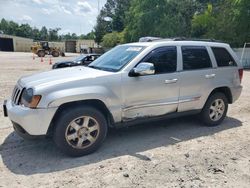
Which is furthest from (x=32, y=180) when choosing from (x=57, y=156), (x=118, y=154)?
(x=118, y=154)

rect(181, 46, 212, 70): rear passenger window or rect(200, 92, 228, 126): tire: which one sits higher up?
rect(181, 46, 212, 70): rear passenger window

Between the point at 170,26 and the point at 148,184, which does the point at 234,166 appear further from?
the point at 170,26

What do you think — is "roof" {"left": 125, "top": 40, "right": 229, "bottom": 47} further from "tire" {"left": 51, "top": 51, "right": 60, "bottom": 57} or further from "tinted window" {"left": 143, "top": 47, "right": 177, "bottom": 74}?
"tire" {"left": 51, "top": 51, "right": 60, "bottom": 57}

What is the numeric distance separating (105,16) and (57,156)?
2803 inches

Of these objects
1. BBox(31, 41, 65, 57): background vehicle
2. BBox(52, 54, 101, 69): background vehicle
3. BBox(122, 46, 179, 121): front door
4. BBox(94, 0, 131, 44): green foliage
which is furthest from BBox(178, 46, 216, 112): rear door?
BBox(94, 0, 131, 44): green foliage

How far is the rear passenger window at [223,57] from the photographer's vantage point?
6.08 metres

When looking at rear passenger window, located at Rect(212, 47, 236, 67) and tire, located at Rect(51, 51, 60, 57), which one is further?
tire, located at Rect(51, 51, 60, 57)

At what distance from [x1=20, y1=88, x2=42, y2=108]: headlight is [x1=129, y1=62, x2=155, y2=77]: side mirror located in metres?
1.58

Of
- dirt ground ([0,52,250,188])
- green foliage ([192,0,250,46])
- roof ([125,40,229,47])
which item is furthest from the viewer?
green foliage ([192,0,250,46])

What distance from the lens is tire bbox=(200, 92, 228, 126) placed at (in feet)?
19.7

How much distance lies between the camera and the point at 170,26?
105ft

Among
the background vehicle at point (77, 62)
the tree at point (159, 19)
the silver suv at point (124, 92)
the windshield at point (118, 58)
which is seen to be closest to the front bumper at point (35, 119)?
the silver suv at point (124, 92)

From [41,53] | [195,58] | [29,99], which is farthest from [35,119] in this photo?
[41,53]

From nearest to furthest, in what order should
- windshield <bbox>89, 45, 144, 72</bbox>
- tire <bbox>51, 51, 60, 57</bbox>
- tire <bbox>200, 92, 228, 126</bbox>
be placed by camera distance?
windshield <bbox>89, 45, 144, 72</bbox> → tire <bbox>200, 92, 228, 126</bbox> → tire <bbox>51, 51, 60, 57</bbox>
